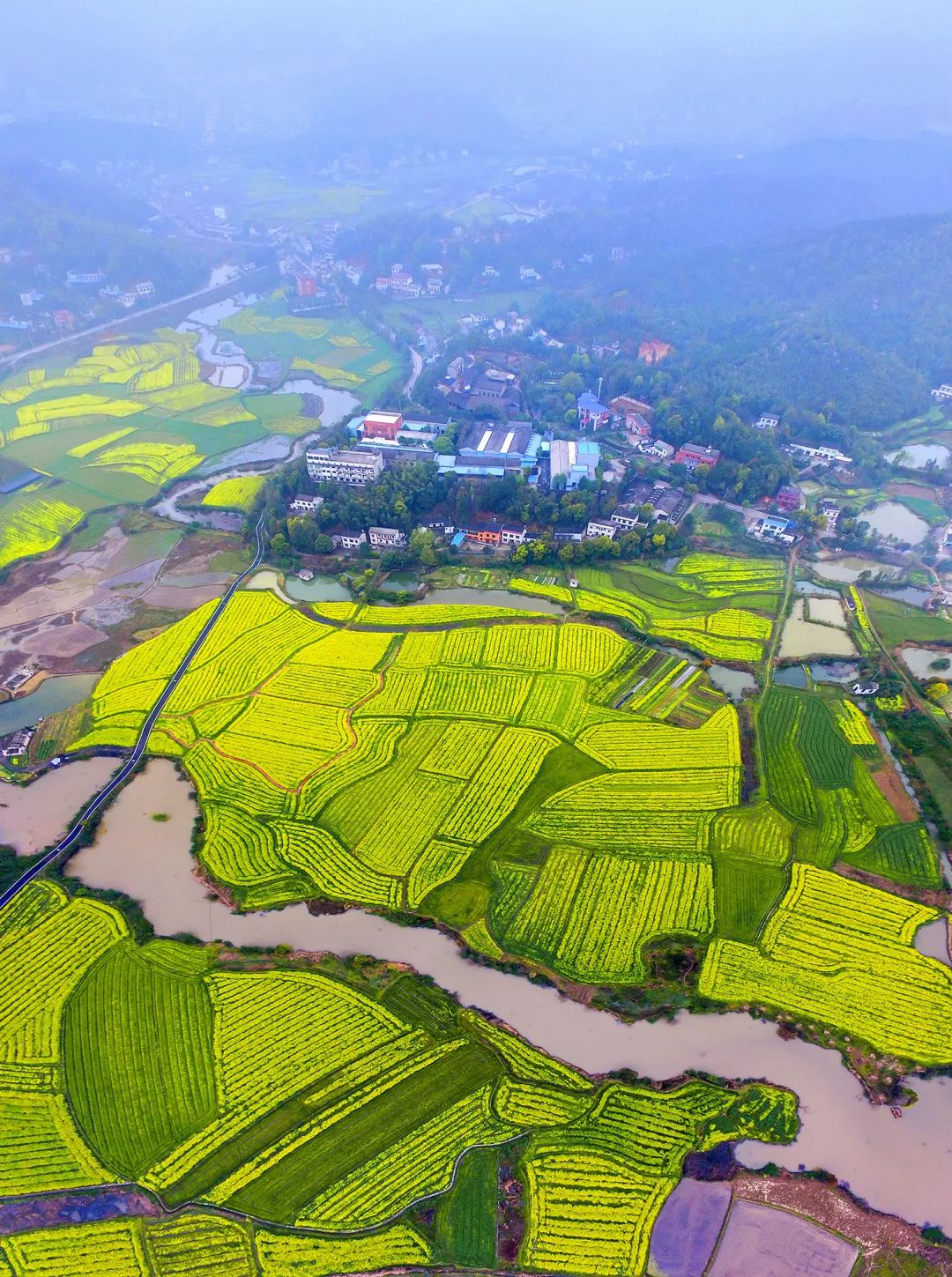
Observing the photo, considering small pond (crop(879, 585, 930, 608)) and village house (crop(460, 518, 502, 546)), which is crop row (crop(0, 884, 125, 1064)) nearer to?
village house (crop(460, 518, 502, 546))

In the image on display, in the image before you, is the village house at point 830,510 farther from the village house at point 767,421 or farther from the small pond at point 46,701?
the small pond at point 46,701

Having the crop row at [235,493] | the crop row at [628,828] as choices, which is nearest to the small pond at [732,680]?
the crop row at [628,828]

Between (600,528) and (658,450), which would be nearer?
(600,528)

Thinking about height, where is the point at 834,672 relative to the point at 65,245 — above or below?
below

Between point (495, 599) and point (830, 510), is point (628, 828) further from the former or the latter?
point (830, 510)

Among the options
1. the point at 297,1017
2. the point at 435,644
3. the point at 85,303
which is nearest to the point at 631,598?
the point at 435,644

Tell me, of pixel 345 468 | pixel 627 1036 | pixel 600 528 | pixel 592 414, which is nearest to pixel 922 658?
pixel 600 528
